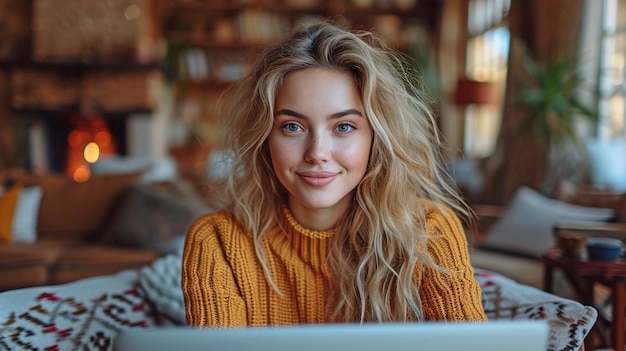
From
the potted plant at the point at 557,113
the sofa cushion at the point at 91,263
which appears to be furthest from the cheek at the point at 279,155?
the potted plant at the point at 557,113

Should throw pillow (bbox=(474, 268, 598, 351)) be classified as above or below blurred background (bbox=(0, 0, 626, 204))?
below

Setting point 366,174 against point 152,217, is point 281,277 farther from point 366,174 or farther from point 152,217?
point 152,217

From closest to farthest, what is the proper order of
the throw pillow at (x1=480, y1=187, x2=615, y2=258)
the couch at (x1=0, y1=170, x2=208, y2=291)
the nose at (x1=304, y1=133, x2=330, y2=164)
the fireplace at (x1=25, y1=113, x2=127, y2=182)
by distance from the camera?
the nose at (x1=304, y1=133, x2=330, y2=164), the throw pillow at (x1=480, y1=187, x2=615, y2=258), the couch at (x1=0, y1=170, x2=208, y2=291), the fireplace at (x1=25, y1=113, x2=127, y2=182)

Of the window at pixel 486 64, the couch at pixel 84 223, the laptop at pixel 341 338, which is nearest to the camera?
the laptop at pixel 341 338

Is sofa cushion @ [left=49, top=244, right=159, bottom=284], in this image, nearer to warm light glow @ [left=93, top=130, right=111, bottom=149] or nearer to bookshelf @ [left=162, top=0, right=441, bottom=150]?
warm light glow @ [left=93, top=130, right=111, bottom=149]

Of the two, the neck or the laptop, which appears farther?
the neck

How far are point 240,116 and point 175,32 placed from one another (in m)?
6.22

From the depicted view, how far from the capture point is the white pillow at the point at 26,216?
3416mm

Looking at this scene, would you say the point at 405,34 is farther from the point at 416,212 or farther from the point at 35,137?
the point at 416,212

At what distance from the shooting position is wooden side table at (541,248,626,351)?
67.9 inches

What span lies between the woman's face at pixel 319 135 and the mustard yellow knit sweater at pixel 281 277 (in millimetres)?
159

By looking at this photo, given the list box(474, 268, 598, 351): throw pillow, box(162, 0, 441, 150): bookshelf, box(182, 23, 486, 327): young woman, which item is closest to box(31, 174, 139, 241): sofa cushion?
box(182, 23, 486, 327): young woman

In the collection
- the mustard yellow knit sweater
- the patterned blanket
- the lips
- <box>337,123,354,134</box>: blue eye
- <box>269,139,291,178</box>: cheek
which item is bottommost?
the patterned blanket

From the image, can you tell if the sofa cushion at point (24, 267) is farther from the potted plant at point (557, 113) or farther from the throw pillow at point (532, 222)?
the potted plant at point (557, 113)
